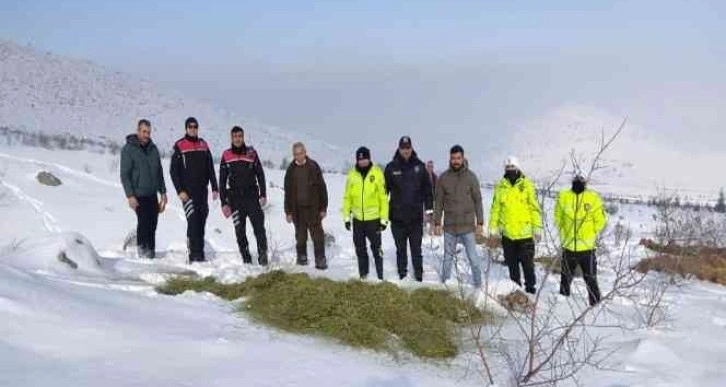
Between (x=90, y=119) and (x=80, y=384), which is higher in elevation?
(x=90, y=119)

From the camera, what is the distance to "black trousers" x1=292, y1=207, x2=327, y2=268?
8.43 m

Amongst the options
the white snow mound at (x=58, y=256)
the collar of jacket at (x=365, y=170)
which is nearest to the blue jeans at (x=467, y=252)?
the collar of jacket at (x=365, y=170)

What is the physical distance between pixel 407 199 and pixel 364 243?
0.69 m

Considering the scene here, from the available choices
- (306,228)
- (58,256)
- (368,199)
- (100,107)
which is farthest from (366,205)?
(100,107)

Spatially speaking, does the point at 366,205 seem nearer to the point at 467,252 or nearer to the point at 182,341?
the point at 467,252

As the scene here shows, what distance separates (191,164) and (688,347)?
5.34 m

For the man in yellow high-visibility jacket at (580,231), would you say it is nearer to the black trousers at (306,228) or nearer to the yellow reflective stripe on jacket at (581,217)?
the yellow reflective stripe on jacket at (581,217)

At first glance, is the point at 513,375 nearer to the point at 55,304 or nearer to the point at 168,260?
the point at 55,304

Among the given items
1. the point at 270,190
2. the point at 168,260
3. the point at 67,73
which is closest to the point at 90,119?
the point at 67,73

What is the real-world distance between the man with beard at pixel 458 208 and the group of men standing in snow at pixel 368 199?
0.01m

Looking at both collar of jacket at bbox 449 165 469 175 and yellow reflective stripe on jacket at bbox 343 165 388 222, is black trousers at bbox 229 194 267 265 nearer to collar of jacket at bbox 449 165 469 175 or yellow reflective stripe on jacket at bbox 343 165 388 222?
yellow reflective stripe on jacket at bbox 343 165 388 222

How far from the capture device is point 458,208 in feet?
26.1

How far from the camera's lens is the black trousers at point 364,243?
7.96m

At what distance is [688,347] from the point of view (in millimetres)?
5629
